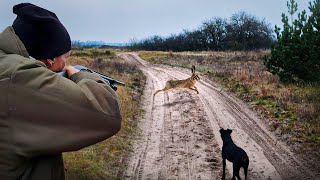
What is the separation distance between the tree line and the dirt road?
162 ft

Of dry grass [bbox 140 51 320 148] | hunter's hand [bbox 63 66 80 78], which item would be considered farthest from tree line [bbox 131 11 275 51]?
hunter's hand [bbox 63 66 80 78]

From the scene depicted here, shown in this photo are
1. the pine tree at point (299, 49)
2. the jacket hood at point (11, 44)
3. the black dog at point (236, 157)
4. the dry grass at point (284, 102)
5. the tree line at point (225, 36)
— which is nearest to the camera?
the jacket hood at point (11, 44)

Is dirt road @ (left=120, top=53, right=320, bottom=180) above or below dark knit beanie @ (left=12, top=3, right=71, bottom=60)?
below

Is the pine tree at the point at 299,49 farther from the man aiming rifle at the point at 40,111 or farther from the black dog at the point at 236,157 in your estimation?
the man aiming rifle at the point at 40,111

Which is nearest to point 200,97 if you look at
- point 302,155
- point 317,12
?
point 317,12

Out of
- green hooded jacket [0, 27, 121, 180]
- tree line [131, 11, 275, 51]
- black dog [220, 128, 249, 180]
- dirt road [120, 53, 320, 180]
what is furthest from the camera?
tree line [131, 11, 275, 51]

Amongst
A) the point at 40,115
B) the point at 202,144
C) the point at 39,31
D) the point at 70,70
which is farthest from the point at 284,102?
the point at 40,115

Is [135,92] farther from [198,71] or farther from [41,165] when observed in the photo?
[41,165]

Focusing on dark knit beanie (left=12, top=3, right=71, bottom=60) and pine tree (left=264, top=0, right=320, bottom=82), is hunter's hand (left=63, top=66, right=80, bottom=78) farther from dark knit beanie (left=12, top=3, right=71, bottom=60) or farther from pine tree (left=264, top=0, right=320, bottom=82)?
pine tree (left=264, top=0, right=320, bottom=82)

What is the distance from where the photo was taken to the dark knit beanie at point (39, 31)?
151 centimetres

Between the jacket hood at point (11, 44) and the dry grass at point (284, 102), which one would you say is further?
the dry grass at point (284, 102)

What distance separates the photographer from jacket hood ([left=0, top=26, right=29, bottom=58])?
1.45 m

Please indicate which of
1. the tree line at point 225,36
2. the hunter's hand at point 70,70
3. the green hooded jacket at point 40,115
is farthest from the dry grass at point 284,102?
the tree line at point 225,36

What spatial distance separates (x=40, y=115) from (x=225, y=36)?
6740cm
